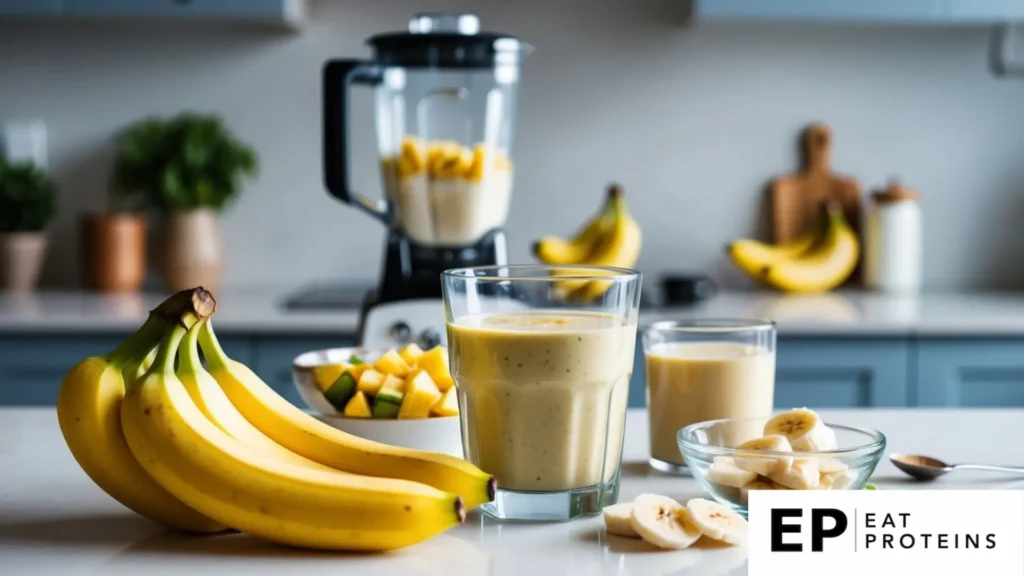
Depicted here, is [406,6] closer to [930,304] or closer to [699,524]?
[930,304]

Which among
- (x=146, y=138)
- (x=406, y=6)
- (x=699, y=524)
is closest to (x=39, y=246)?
(x=146, y=138)

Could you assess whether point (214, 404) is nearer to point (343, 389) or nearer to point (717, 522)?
point (343, 389)

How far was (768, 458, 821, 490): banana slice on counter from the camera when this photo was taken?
32.4 inches

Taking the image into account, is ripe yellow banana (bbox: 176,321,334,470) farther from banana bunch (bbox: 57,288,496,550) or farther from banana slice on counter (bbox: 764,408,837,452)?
banana slice on counter (bbox: 764,408,837,452)

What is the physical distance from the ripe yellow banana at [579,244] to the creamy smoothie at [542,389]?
5.66 ft

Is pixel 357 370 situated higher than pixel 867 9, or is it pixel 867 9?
pixel 867 9

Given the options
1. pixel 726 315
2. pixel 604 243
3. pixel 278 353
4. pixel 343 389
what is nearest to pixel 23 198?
pixel 278 353

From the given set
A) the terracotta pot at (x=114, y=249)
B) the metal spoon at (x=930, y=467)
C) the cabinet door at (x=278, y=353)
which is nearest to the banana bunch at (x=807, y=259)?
the cabinet door at (x=278, y=353)

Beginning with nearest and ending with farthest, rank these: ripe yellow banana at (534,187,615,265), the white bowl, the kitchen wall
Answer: the white bowl → ripe yellow banana at (534,187,615,265) → the kitchen wall

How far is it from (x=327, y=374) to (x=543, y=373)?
27 cm

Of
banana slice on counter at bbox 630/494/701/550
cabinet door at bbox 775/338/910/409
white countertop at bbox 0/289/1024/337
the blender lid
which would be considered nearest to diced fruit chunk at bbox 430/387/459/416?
banana slice on counter at bbox 630/494/701/550

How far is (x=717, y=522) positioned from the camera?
0.80 metres

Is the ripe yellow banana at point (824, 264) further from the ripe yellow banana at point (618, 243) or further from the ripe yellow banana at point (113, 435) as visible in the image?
the ripe yellow banana at point (113, 435)

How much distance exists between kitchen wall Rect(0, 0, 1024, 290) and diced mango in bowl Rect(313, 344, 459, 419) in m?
1.86
